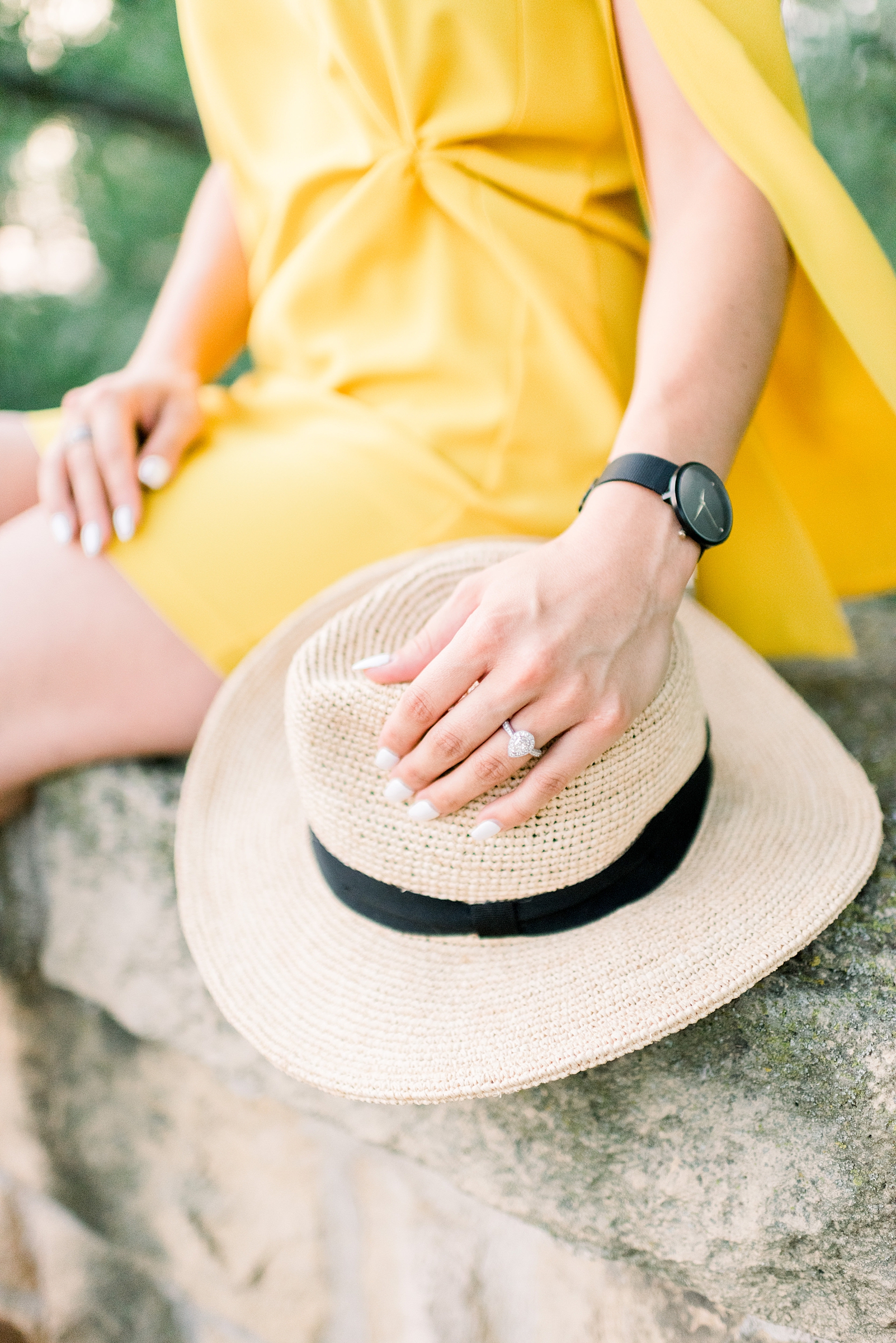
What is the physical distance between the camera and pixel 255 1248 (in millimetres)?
1162

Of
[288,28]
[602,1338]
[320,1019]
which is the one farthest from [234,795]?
[288,28]

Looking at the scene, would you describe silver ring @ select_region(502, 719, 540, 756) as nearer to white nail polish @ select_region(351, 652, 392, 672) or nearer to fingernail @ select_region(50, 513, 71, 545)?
white nail polish @ select_region(351, 652, 392, 672)

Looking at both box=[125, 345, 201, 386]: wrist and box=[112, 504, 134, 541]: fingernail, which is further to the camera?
box=[125, 345, 201, 386]: wrist

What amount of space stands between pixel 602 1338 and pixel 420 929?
1.76 ft

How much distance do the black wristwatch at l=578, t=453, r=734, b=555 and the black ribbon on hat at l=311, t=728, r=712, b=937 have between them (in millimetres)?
223

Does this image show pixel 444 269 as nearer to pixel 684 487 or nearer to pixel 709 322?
pixel 709 322

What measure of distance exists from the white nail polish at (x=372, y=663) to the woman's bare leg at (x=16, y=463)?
698 millimetres

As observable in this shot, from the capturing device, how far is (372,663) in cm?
77

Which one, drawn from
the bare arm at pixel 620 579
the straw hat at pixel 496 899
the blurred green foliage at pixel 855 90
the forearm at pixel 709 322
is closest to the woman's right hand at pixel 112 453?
the straw hat at pixel 496 899

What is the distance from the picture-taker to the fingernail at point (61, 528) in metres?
1.01

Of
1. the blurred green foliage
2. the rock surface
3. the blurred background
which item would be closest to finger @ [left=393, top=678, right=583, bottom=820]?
the rock surface

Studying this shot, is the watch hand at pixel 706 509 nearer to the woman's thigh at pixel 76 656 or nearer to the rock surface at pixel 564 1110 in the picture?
the rock surface at pixel 564 1110

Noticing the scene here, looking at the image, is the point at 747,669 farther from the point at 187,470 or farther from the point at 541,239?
the point at 187,470

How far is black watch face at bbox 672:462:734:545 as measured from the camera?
2.58ft
